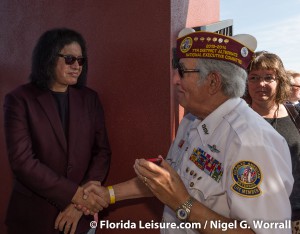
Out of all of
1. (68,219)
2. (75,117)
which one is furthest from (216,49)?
(68,219)

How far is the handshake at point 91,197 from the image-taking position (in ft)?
7.86

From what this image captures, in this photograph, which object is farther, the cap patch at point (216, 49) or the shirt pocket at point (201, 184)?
the cap patch at point (216, 49)

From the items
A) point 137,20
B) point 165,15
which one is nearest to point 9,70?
point 137,20

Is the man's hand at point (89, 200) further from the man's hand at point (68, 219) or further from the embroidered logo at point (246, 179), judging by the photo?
the embroidered logo at point (246, 179)

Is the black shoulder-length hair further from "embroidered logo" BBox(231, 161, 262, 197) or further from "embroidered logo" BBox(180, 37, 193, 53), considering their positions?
"embroidered logo" BBox(231, 161, 262, 197)

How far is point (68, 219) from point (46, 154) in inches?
19.8

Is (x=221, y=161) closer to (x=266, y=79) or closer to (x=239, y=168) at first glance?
(x=239, y=168)

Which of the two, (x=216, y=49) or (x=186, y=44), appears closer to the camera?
(x=216, y=49)

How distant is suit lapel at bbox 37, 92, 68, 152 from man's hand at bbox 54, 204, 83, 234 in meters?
0.45

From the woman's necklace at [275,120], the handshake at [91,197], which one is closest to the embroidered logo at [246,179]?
the handshake at [91,197]

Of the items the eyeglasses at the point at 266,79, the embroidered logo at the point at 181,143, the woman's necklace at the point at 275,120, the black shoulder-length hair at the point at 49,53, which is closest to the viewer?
the embroidered logo at the point at 181,143

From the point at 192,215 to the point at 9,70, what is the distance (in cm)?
248

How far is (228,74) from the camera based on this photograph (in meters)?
1.83

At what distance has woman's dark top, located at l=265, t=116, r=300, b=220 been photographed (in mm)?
2564
